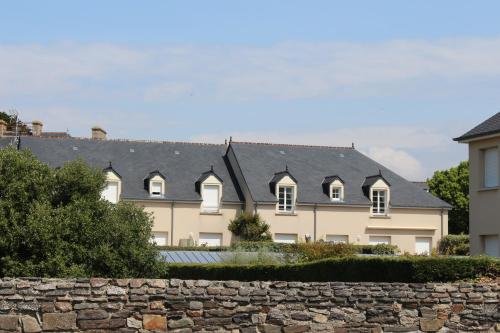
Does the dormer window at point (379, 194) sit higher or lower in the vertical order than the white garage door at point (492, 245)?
higher

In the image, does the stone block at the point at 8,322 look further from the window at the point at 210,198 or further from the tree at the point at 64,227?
the window at the point at 210,198

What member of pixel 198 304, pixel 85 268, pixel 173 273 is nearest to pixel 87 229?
pixel 85 268

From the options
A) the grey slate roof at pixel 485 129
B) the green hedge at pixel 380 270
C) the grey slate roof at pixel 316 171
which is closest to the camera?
the green hedge at pixel 380 270

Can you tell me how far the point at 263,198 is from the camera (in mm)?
53969

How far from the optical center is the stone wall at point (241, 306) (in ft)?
42.7

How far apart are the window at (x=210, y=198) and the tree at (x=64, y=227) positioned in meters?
30.2

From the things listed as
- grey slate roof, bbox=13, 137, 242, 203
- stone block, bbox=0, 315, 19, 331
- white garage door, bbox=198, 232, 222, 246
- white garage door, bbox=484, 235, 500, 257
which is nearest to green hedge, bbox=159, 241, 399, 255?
white garage door, bbox=484, 235, 500, 257

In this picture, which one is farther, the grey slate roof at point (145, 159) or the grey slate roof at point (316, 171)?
the grey slate roof at point (316, 171)

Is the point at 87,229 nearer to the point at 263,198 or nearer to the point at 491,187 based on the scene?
the point at 491,187

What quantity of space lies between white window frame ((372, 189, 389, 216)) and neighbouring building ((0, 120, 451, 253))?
0.06 m

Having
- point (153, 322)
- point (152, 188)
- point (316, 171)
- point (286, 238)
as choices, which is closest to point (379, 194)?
point (316, 171)

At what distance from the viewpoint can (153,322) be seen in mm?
13461

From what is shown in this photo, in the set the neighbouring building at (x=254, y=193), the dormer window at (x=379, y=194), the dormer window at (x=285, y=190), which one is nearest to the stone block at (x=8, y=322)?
the neighbouring building at (x=254, y=193)

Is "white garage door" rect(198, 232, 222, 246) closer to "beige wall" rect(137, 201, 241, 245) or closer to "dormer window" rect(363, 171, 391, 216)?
"beige wall" rect(137, 201, 241, 245)
